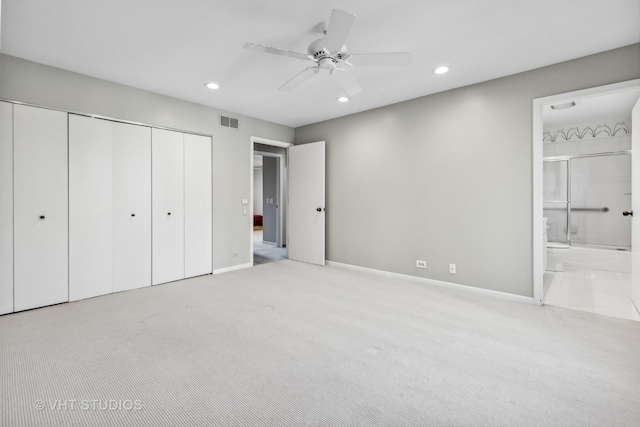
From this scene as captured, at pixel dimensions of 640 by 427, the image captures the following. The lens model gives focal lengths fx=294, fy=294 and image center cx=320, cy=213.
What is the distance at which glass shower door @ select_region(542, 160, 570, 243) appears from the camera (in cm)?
577

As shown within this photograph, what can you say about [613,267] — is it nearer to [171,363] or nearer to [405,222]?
[405,222]

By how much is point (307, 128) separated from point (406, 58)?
3296 millimetres

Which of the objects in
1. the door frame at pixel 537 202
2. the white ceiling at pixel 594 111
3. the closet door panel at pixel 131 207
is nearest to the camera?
the door frame at pixel 537 202

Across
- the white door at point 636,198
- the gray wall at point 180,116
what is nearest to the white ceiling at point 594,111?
the white door at point 636,198

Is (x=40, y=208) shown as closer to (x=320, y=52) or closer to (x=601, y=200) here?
(x=320, y=52)

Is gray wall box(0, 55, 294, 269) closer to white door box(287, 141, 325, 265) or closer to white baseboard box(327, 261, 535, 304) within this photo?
white door box(287, 141, 325, 265)

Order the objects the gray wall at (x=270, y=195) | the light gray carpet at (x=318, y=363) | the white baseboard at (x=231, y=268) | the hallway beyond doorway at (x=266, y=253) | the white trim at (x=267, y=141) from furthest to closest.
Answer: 1. the gray wall at (x=270, y=195)
2. the hallway beyond doorway at (x=266, y=253)
3. the white trim at (x=267, y=141)
4. the white baseboard at (x=231, y=268)
5. the light gray carpet at (x=318, y=363)

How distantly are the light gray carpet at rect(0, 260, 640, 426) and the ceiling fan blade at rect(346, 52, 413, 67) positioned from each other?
226cm

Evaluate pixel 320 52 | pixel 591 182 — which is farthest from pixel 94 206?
pixel 591 182

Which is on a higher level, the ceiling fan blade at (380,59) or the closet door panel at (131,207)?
the ceiling fan blade at (380,59)

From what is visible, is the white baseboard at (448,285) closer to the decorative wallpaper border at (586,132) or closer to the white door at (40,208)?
the white door at (40,208)

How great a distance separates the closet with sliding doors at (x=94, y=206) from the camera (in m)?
2.88

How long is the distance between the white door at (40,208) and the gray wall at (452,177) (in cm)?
359

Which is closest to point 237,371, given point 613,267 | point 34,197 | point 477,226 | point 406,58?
point 406,58
